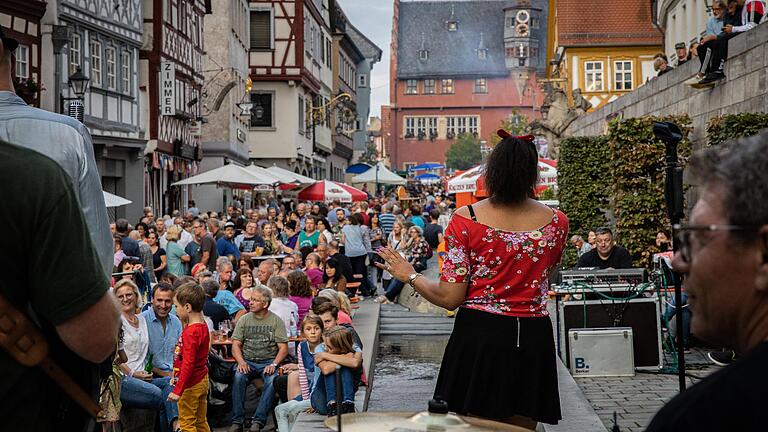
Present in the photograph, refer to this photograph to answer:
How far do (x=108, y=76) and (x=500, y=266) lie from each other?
2466 cm

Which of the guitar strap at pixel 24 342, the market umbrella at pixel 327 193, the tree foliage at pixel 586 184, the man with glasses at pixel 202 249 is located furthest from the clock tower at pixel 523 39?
the guitar strap at pixel 24 342

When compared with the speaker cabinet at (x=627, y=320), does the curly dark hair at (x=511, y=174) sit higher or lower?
higher

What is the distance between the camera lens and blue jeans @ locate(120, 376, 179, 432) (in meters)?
9.48

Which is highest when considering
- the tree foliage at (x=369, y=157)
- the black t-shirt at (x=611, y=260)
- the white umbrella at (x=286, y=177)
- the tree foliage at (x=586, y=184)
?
the tree foliage at (x=369, y=157)

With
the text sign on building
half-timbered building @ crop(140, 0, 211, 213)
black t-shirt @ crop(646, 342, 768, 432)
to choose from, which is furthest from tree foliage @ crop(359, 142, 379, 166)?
black t-shirt @ crop(646, 342, 768, 432)

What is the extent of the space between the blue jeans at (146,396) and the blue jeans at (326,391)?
1.57 meters

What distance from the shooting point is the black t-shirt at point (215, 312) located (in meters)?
11.7

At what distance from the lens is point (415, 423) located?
257 cm

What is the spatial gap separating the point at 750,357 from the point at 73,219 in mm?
1444

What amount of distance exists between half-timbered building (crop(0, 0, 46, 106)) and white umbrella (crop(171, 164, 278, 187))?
14.3ft

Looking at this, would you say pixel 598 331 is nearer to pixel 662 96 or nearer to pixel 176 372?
pixel 176 372

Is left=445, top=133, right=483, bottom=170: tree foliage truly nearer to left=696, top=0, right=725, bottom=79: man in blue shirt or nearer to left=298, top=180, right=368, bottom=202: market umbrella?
left=298, top=180, right=368, bottom=202: market umbrella

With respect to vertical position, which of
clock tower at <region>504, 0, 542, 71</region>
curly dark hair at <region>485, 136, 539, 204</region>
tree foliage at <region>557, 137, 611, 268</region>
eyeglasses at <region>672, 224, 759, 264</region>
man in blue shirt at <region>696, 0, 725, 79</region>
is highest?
clock tower at <region>504, 0, 542, 71</region>

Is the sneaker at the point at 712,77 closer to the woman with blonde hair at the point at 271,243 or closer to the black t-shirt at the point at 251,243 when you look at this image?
the woman with blonde hair at the point at 271,243
